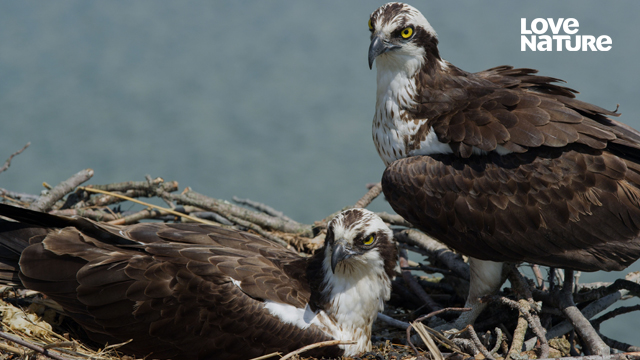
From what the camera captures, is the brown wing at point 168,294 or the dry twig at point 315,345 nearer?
the dry twig at point 315,345

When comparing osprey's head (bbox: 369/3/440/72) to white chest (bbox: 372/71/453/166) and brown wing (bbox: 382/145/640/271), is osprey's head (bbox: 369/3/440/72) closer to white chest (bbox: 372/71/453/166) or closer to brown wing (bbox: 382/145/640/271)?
white chest (bbox: 372/71/453/166)

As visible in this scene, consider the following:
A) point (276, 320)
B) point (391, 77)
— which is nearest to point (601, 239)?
point (391, 77)

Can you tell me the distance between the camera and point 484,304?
13.7ft

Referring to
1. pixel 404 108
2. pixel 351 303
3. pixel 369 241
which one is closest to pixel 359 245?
pixel 369 241

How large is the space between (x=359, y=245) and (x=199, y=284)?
1.00 metres

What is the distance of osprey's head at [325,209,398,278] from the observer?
3.59 meters

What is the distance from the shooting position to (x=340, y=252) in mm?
3547

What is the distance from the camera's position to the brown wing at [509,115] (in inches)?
147

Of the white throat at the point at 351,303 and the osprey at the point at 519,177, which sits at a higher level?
the osprey at the point at 519,177

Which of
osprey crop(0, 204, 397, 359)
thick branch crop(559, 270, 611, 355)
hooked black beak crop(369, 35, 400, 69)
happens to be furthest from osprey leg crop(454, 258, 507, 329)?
hooked black beak crop(369, 35, 400, 69)

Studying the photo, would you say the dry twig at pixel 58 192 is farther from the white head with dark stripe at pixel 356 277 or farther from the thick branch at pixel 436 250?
the thick branch at pixel 436 250

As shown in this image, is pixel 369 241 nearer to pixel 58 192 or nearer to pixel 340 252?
pixel 340 252

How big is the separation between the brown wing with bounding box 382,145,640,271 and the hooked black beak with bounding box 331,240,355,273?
61cm

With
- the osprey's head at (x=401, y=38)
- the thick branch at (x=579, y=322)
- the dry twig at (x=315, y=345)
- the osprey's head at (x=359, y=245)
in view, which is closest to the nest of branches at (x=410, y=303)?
the thick branch at (x=579, y=322)
